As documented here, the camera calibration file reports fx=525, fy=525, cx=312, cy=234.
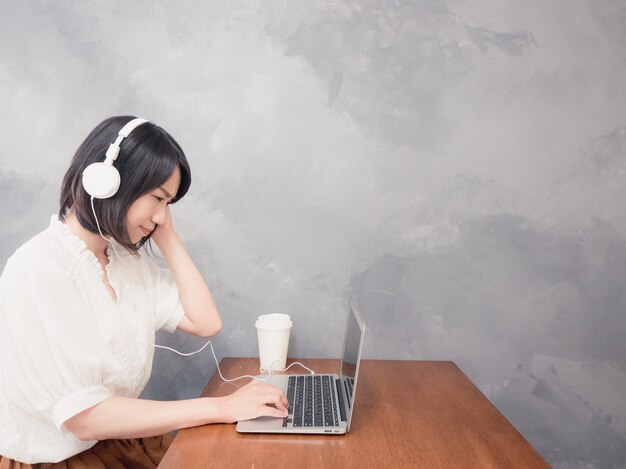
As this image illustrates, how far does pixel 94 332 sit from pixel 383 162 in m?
0.94

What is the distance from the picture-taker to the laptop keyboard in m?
1.06

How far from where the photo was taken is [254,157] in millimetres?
1576

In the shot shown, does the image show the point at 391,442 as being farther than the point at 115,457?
No

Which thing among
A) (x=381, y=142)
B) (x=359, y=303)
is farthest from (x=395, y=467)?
(x=381, y=142)

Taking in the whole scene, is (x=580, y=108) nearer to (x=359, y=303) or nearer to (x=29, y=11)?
(x=359, y=303)

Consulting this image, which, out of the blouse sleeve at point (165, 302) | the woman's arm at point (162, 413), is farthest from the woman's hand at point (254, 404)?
the blouse sleeve at point (165, 302)

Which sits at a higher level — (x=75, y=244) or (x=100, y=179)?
(x=100, y=179)

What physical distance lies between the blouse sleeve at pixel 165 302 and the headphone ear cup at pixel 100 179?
1.23 feet

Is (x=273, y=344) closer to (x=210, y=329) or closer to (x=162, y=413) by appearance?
(x=210, y=329)

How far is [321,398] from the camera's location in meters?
1.19

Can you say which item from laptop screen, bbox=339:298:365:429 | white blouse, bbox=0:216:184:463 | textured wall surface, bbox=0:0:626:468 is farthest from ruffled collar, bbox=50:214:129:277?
laptop screen, bbox=339:298:365:429

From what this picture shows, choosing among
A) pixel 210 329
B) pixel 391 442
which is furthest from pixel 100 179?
pixel 391 442

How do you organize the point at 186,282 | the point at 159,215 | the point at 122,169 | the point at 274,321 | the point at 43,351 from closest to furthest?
the point at 43,351 < the point at 122,169 < the point at 159,215 < the point at 186,282 < the point at 274,321

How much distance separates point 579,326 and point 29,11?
6.28 feet
